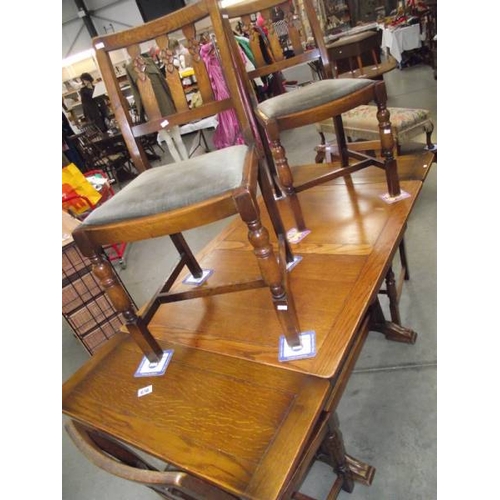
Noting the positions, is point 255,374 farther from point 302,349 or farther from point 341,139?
point 341,139

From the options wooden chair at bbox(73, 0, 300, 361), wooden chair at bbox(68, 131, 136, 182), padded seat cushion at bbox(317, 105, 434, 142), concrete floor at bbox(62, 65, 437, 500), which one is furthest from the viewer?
wooden chair at bbox(68, 131, 136, 182)

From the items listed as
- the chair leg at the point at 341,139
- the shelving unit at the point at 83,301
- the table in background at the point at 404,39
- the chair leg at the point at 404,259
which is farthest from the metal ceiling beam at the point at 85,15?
the chair leg at the point at 404,259

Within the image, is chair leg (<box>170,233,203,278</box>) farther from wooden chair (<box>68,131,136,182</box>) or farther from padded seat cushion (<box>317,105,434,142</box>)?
wooden chair (<box>68,131,136,182</box>)

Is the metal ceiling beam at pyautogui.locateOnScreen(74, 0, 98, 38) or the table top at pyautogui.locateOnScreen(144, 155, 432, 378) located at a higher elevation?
the metal ceiling beam at pyautogui.locateOnScreen(74, 0, 98, 38)

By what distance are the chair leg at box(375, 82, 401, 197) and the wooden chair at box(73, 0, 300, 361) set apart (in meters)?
0.51

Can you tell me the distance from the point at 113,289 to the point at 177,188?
0.33m

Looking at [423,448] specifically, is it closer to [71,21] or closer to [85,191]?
[85,191]

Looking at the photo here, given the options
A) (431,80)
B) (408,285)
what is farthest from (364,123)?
(431,80)

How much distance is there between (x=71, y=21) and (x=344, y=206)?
13.5m

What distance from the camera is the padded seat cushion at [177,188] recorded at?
0.76m

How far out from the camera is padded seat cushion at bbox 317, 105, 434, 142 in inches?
89.2

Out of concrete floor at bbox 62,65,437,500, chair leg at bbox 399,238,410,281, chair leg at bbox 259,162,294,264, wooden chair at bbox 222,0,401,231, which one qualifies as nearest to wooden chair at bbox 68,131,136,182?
concrete floor at bbox 62,65,437,500

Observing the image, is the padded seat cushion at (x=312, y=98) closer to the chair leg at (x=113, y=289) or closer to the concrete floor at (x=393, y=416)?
the chair leg at (x=113, y=289)

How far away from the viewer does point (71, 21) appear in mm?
11031
